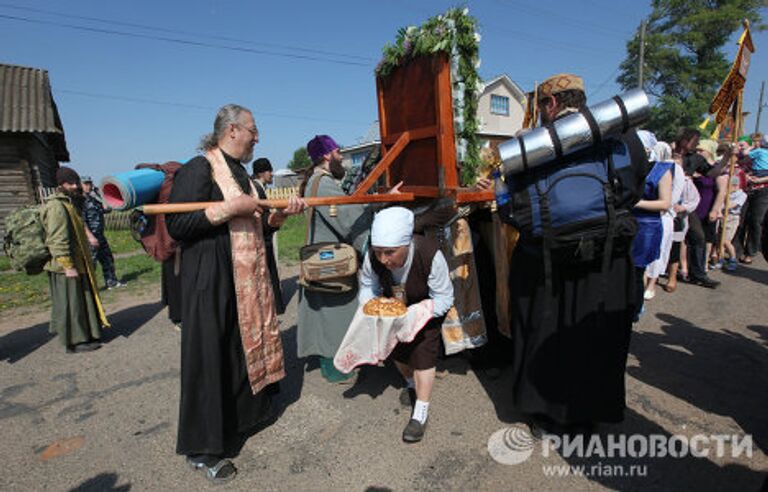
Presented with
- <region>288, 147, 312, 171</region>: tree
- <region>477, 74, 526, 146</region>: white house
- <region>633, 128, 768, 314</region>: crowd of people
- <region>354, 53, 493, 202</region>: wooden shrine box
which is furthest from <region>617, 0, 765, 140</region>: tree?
<region>288, 147, 312, 171</region>: tree

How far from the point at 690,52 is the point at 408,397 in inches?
1509

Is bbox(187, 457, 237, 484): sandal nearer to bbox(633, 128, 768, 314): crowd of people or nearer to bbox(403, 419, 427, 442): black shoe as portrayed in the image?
bbox(403, 419, 427, 442): black shoe

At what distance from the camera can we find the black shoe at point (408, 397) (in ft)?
10.5

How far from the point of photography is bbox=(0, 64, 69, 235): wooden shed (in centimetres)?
1252

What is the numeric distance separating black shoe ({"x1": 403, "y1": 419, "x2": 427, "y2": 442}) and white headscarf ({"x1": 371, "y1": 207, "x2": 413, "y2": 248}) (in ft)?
4.20

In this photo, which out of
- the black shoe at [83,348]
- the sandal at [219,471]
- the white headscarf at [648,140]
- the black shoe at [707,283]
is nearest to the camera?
the sandal at [219,471]

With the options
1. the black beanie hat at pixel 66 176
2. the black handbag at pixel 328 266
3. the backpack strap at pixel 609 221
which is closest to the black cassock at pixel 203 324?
the black handbag at pixel 328 266

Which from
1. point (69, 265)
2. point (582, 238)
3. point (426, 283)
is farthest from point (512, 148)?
point (69, 265)

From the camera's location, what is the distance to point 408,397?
3.22m

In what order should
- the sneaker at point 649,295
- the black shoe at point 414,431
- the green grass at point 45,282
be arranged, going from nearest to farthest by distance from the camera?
the black shoe at point 414,431 < the sneaker at point 649,295 < the green grass at point 45,282

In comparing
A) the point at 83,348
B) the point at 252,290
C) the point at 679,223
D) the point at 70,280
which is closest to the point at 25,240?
the point at 70,280

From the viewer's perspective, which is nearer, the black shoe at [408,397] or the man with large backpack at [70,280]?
the black shoe at [408,397]

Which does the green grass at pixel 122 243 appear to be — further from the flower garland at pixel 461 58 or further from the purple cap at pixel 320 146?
the flower garland at pixel 461 58

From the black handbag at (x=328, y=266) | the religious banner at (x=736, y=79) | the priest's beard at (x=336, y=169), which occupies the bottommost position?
the black handbag at (x=328, y=266)
